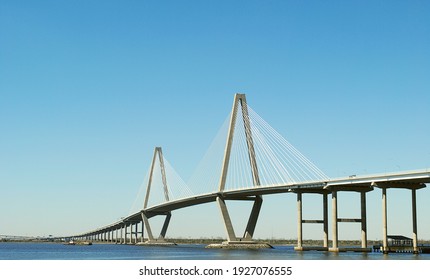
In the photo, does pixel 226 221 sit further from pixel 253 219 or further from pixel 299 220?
pixel 299 220

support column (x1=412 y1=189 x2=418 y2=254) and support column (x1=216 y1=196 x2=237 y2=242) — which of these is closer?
support column (x1=412 y1=189 x2=418 y2=254)

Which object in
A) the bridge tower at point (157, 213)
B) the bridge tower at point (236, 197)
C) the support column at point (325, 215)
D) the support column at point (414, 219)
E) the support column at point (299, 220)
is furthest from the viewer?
the bridge tower at point (157, 213)

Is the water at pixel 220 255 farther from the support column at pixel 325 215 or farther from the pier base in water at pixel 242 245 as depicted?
the support column at pixel 325 215

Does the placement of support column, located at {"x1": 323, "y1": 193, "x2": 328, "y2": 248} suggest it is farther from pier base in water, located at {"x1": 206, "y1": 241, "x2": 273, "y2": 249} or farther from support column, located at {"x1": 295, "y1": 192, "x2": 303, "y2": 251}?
pier base in water, located at {"x1": 206, "y1": 241, "x2": 273, "y2": 249}

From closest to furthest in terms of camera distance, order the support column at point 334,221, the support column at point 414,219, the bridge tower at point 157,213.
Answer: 1. the support column at point 414,219
2. the support column at point 334,221
3. the bridge tower at point 157,213

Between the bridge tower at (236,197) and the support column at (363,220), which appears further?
the bridge tower at (236,197)

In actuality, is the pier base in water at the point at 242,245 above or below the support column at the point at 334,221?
below

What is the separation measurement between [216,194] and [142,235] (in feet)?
285

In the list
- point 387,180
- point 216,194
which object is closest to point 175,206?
point 216,194

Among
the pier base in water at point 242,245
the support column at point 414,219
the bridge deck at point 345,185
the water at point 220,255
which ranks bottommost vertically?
the water at point 220,255

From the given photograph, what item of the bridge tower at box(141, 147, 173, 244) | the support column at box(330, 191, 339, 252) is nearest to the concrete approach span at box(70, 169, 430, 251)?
the support column at box(330, 191, 339, 252)

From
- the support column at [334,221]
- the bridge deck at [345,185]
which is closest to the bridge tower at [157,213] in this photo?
the bridge deck at [345,185]
